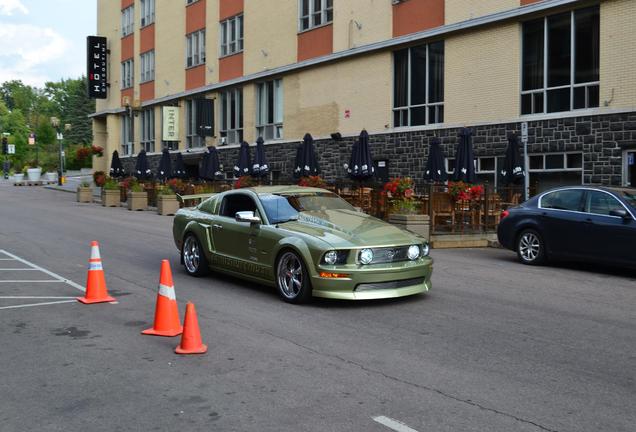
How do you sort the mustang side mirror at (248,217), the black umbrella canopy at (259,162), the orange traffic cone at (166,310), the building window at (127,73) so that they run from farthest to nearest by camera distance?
the building window at (127,73) → the black umbrella canopy at (259,162) → the mustang side mirror at (248,217) → the orange traffic cone at (166,310)

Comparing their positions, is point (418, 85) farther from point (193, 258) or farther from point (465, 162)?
point (193, 258)

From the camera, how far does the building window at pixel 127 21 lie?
45.6 meters

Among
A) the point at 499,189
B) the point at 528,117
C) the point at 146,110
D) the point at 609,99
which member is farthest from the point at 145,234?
the point at 146,110

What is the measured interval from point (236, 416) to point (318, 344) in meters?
2.01

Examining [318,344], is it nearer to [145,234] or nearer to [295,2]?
[145,234]

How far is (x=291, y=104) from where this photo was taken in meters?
29.7

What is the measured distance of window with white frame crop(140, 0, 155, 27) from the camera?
141 feet

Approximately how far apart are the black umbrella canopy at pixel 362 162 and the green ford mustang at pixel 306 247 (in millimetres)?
10003

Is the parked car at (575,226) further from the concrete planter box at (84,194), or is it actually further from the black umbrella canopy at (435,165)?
the concrete planter box at (84,194)

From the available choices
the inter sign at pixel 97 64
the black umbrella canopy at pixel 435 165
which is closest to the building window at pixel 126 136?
the inter sign at pixel 97 64

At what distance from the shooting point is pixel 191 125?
1521 inches

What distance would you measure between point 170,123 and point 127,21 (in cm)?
1227

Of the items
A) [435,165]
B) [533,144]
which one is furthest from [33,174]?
[533,144]

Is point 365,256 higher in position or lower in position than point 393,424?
higher
